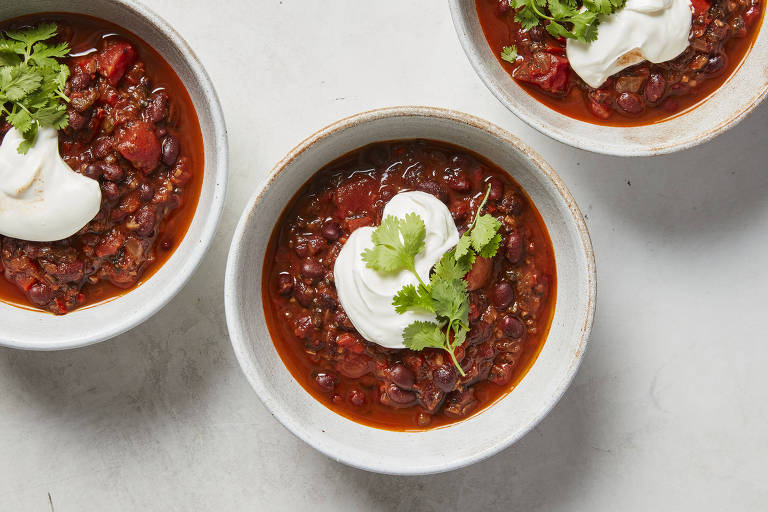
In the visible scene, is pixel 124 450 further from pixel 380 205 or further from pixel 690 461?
pixel 690 461

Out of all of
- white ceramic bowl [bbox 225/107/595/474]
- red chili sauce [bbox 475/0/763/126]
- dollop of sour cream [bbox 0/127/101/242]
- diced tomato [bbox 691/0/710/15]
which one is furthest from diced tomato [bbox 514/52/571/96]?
dollop of sour cream [bbox 0/127/101/242]

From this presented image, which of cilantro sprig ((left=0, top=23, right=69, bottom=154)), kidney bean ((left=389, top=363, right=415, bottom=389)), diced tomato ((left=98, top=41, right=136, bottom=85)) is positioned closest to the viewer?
cilantro sprig ((left=0, top=23, right=69, bottom=154))

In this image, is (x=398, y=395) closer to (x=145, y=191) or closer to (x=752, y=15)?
(x=145, y=191)

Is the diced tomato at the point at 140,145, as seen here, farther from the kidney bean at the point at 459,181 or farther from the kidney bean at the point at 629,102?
the kidney bean at the point at 629,102

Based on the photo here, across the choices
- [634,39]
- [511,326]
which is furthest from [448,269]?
[634,39]

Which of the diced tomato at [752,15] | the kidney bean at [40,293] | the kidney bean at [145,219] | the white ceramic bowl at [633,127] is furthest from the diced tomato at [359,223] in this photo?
the diced tomato at [752,15]

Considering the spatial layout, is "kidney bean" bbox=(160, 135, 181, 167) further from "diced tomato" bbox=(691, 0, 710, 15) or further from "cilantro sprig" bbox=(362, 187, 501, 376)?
"diced tomato" bbox=(691, 0, 710, 15)
